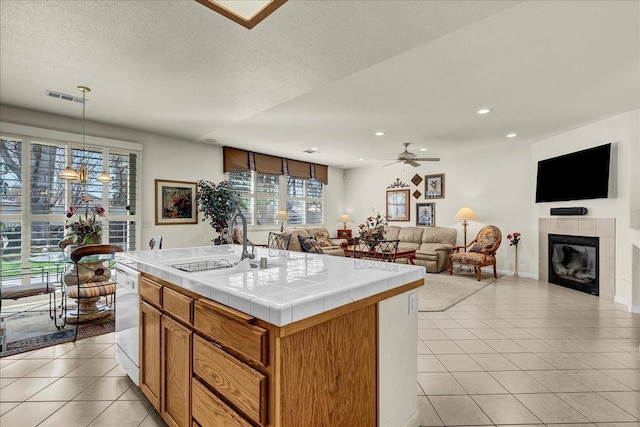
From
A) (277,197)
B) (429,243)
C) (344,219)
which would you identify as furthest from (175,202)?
(429,243)

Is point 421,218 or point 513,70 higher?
point 513,70

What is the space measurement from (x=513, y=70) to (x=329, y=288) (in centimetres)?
292

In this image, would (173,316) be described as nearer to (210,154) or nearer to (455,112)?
(455,112)

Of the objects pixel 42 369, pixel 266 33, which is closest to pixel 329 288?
pixel 266 33

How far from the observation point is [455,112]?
4.11 meters

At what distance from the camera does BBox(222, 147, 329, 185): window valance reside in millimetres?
6473

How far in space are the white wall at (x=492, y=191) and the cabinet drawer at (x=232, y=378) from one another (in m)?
6.23

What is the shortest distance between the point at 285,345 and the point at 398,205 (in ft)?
24.8

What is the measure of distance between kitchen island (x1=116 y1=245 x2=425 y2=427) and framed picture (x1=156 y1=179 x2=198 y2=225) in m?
3.93

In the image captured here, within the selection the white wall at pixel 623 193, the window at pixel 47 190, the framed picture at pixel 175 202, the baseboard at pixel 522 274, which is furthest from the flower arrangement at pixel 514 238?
the window at pixel 47 190

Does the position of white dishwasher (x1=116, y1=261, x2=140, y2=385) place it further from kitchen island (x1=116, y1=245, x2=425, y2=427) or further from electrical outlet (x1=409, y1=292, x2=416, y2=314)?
electrical outlet (x1=409, y1=292, x2=416, y2=314)

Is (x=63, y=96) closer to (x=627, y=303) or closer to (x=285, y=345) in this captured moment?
(x=285, y=345)

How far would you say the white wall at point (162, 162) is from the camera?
4.43 meters

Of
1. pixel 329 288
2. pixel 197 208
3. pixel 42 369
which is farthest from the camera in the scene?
pixel 197 208
